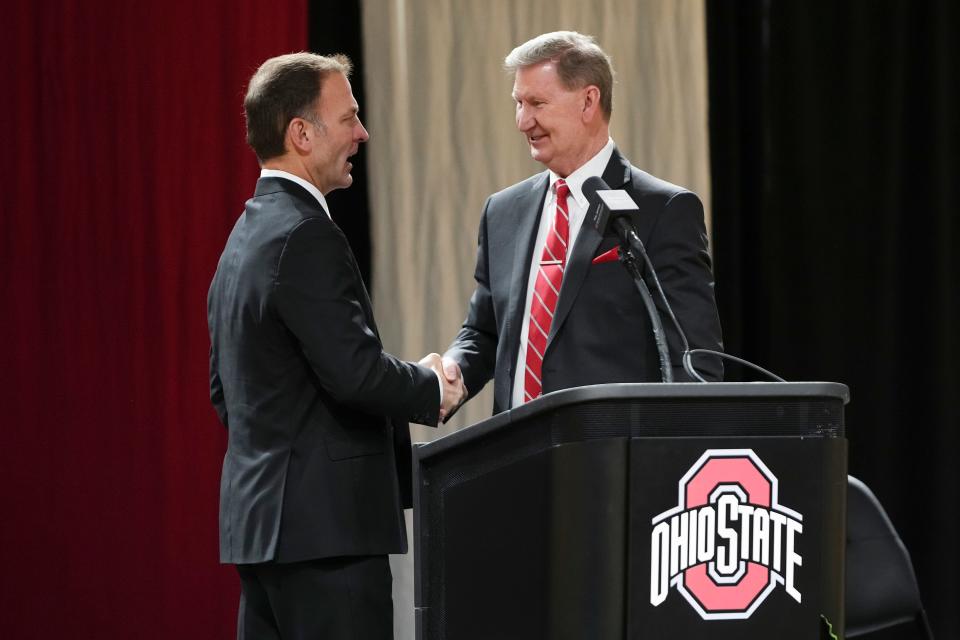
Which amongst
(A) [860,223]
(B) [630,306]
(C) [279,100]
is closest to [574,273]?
(B) [630,306]

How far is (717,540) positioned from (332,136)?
131 cm

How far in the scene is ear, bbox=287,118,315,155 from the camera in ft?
8.08

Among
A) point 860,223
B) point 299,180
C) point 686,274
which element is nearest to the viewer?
point 299,180

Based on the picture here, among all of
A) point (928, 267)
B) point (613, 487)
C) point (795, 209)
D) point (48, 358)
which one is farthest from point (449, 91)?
point (613, 487)

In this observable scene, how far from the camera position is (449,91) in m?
4.07

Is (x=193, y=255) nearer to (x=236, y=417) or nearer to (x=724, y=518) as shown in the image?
(x=236, y=417)

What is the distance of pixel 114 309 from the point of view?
3.71m

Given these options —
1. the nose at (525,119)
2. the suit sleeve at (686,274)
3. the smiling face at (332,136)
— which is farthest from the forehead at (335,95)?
the suit sleeve at (686,274)

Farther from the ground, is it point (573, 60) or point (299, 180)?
point (573, 60)

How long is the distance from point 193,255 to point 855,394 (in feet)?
7.59

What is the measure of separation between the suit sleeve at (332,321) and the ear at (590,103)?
743 millimetres

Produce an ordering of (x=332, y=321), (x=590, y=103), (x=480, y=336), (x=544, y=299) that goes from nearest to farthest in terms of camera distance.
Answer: (x=332, y=321) < (x=544, y=299) < (x=590, y=103) < (x=480, y=336)

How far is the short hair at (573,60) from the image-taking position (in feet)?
9.16

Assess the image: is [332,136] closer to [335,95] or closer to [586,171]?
[335,95]
